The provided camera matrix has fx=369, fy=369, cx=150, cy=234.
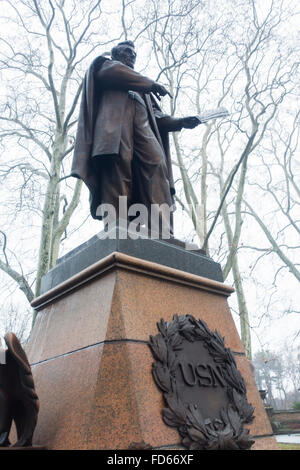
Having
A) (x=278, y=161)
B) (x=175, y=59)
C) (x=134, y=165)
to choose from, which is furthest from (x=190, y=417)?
Result: (x=278, y=161)

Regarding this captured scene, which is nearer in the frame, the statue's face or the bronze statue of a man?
the bronze statue of a man

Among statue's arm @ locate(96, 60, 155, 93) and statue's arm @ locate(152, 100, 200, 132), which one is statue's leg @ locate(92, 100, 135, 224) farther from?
statue's arm @ locate(152, 100, 200, 132)

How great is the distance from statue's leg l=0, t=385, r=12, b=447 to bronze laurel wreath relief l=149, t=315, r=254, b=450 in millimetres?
917

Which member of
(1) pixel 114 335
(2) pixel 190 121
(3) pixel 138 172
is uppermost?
(2) pixel 190 121

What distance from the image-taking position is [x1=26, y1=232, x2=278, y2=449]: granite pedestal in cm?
218

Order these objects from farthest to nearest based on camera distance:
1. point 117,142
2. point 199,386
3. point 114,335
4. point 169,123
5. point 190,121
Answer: point 169,123 → point 190,121 → point 117,142 → point 199,386 → point 114,335

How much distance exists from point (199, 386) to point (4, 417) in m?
1.29

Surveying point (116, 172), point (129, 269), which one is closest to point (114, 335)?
point (129, 269)

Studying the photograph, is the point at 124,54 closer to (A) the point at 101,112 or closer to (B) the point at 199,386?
(A) the point at 101,112

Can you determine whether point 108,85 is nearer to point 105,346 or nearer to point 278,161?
point 105,346

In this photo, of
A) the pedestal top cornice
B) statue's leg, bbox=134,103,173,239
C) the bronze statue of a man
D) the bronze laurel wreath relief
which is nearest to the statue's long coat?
the bronze statue of a man

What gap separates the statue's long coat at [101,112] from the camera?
364 centimetres

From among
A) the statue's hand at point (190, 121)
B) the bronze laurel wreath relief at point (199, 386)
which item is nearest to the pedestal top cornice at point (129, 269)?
the bronze laurel wreath relief at point (199, 386)

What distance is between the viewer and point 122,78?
3.80 meters
